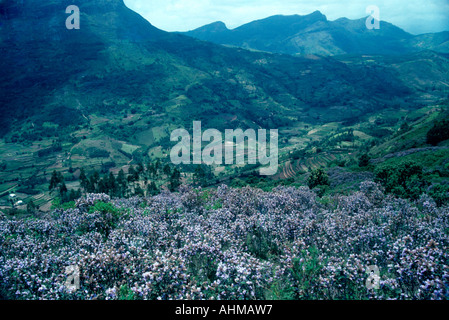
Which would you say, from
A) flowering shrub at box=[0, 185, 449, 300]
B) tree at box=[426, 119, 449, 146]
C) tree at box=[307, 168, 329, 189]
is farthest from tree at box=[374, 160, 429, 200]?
tree at box=[426, 119, 449, 146]

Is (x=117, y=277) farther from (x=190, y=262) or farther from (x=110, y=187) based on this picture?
(x=110, y=187)

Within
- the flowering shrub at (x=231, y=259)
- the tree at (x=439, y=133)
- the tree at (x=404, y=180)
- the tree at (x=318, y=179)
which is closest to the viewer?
the flowering shrub at (x=231, y=259)

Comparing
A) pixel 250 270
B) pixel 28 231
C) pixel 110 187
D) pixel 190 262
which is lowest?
pixel 110 187

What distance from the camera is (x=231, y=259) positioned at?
292 inches

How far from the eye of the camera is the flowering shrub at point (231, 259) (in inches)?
269

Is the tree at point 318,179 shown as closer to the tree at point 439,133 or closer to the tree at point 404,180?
the tree at point 404,180

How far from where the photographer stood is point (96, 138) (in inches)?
6673

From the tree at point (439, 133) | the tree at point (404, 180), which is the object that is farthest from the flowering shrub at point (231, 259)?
the tree at point (439, 133)

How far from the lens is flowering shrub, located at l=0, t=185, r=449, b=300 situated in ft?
22.4

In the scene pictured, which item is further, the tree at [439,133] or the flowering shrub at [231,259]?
the tree at [439,133]

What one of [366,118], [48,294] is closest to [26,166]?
[48,294]

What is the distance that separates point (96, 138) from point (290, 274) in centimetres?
18127

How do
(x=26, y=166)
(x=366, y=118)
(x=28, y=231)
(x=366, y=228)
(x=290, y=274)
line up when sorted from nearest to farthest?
(x=290, y=274) → (x=366, y=228) → (x=28, y=231) → (x=26, y=166) → (x=366, y=118)

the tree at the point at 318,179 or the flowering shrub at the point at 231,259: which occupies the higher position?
the flowering shrub at the point at 231,259
